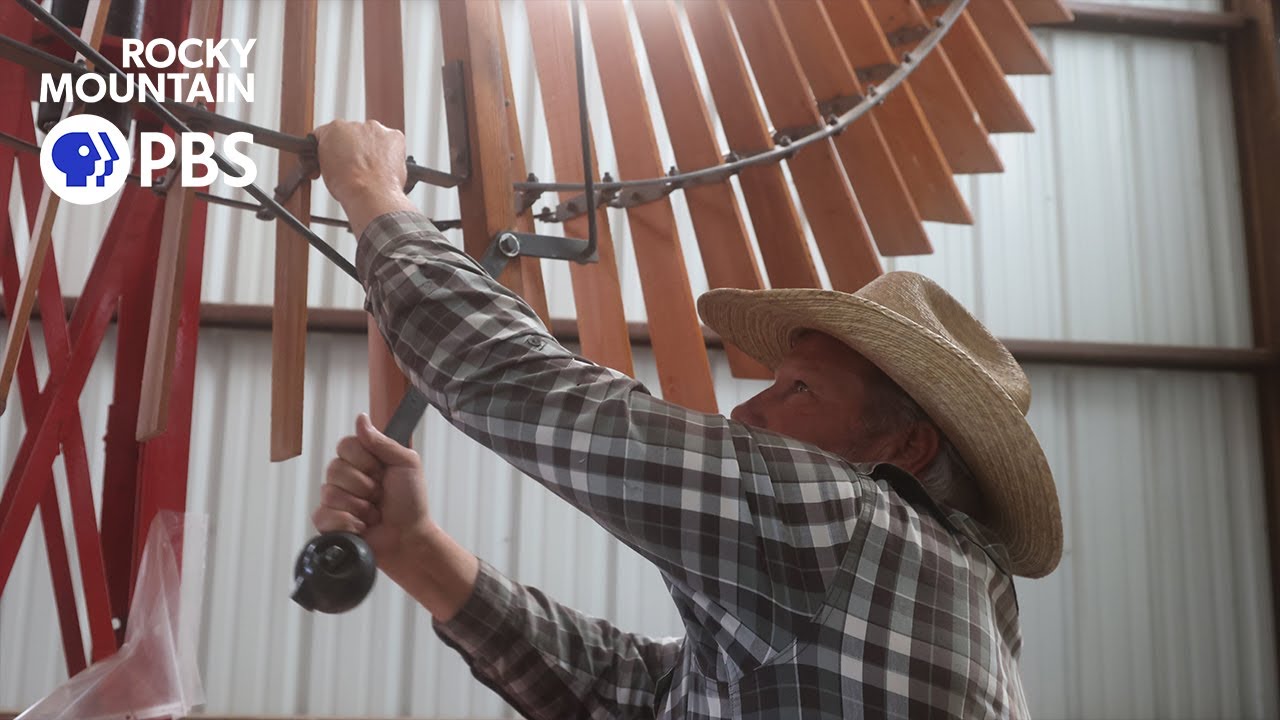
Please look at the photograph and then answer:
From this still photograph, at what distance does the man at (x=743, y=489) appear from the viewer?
1021 millimetres

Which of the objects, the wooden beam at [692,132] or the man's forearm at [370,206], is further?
the wooden beam at [692,132]

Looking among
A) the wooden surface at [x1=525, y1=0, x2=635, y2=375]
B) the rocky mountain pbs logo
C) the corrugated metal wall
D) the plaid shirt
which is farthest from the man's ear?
the corrugated metal wall

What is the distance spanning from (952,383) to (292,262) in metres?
0.74

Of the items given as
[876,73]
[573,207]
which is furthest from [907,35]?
[573,207]

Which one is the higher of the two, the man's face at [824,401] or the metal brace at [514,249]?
the metal brace at [514,249]

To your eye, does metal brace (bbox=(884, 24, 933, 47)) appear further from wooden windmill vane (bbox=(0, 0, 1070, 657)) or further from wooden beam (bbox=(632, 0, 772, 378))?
wooden beam (bbox=(632, 0, 772, 378))

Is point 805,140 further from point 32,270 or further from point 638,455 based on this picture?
point 32,270

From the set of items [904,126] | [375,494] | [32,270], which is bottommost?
[375,494]

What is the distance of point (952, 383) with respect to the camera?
1.26m

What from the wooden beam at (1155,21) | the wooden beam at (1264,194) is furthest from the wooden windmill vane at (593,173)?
the wooden beam at (1264,194)

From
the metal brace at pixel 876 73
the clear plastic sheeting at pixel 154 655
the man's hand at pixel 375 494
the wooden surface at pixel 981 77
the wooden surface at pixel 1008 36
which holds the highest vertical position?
the wooden surface at pixel 1008 36

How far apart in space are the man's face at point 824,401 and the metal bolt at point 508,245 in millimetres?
325

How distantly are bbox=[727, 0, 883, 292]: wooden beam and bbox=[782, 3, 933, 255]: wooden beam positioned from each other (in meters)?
0.03

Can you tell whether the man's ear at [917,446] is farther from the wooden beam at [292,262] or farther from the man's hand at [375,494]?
the wooden beam at [292,262]
